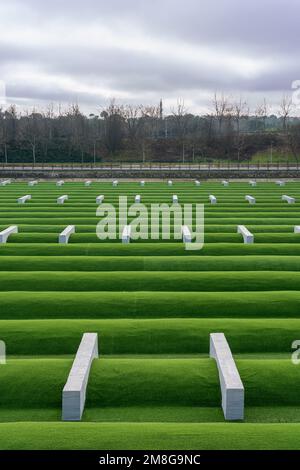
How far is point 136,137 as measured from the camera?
7600cm

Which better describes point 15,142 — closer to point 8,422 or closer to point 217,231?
point 217,231

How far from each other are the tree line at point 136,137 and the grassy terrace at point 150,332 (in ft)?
144

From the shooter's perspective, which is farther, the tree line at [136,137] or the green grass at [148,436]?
the tree line at [136,137]

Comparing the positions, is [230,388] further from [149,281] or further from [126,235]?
[126,235]

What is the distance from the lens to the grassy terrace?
878cm

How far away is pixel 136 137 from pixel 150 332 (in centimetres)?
6500

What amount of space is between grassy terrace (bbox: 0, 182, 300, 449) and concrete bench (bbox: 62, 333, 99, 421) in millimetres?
251

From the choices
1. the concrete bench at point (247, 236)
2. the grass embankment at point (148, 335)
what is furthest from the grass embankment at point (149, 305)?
the concrete bench at point (247, 236)

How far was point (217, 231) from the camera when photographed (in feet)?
81.4

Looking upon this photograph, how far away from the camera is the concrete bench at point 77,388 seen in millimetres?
9633

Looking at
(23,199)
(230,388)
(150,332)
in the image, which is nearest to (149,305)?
(150,332)

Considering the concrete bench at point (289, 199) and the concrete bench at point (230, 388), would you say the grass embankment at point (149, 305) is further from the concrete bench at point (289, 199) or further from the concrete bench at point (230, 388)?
the concrete bench at point (289, 199)

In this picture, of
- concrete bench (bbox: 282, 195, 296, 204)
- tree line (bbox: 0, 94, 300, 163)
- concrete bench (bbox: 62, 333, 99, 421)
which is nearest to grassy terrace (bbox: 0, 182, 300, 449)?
concrete bench (bbox: 62, 333, 99, 421)

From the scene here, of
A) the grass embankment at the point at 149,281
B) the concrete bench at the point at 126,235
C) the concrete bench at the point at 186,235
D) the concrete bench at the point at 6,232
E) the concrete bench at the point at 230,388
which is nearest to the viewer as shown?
the concrete bench at the point at 230,388
